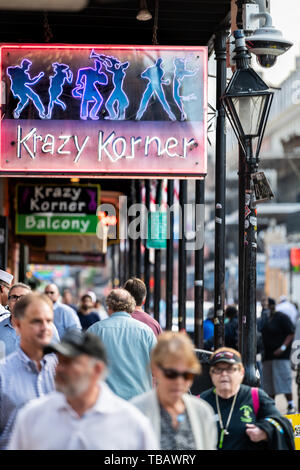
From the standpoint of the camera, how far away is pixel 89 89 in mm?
10008

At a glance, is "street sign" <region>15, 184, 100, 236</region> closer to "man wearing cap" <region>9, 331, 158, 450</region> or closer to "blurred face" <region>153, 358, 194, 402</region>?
"blurred face" <region>153, 358, 194, 402</region>

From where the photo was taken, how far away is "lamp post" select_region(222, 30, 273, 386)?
8.57 metres

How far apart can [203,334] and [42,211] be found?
518cm

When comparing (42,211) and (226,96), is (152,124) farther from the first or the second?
(42,211)

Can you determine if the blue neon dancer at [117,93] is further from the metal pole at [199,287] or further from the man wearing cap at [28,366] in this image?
the man wearing cap at [28,366]

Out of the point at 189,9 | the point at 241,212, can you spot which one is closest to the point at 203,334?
the point at 241,212

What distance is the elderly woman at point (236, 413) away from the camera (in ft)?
20.2

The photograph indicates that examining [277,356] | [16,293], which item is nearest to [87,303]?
[277,356]

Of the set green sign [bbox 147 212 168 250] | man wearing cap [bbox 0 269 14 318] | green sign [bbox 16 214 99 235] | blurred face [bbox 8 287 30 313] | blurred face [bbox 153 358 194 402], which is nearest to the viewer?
blurred face [bbox 153 358 194 402]

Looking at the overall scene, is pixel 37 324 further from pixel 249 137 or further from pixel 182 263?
pixel 182 263

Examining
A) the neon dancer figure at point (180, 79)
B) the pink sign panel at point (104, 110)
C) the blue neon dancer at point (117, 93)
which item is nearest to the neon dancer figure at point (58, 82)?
the pink sign panel at point (104, 110)

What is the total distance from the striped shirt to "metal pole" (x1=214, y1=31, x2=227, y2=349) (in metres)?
6.33

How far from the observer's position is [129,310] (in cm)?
832
